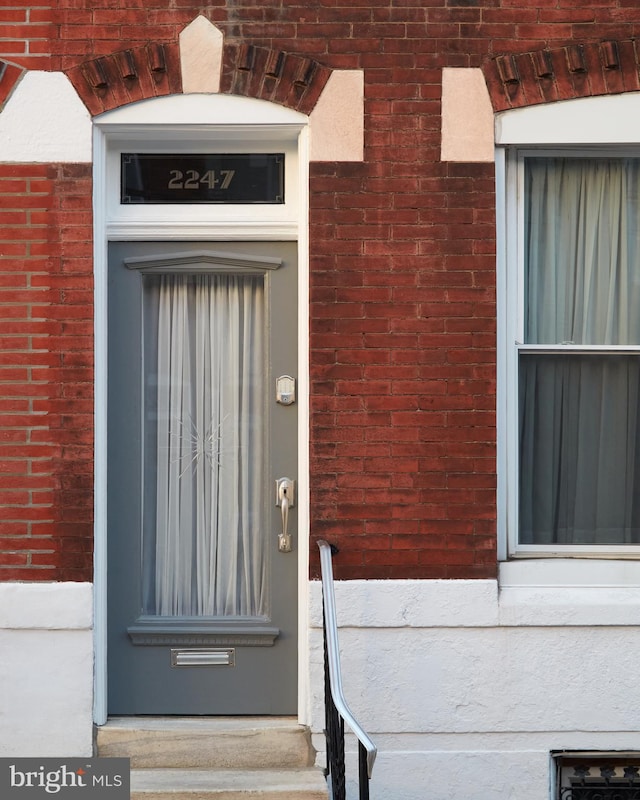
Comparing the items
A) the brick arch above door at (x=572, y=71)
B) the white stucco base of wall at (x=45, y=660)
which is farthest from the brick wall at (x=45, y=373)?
the brick arch above door at (x=572, y=71)

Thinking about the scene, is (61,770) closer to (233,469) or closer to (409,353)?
(233,469)

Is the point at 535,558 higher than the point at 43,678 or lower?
higher

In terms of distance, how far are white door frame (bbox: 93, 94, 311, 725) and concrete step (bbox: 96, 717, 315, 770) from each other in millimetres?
126

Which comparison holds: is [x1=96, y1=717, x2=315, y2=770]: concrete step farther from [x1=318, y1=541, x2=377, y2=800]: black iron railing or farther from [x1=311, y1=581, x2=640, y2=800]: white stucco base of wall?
[x1=318, y1=541, x2=377, y2=800]: black iron railing

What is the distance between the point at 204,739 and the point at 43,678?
2.72 feet

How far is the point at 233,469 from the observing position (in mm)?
5359

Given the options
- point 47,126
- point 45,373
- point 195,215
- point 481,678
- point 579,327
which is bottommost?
point 481,678

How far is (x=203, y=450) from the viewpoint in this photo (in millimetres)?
5359

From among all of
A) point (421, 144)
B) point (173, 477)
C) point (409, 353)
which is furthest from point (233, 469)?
point (421, 144)

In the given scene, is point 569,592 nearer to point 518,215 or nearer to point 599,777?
point 599,777

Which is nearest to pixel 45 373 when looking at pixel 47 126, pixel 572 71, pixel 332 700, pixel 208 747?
pixel 47 126

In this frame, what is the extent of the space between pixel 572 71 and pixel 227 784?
3.79m

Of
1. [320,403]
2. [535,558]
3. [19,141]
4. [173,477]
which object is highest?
[19,141]

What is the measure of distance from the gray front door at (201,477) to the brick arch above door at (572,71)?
138 centimetres
